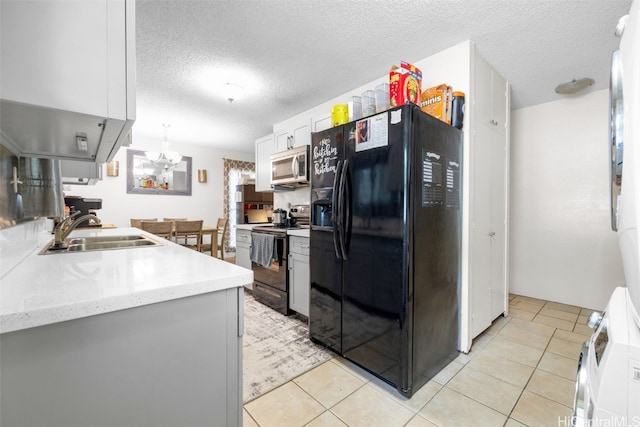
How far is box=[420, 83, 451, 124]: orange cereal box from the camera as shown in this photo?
6.44 feet

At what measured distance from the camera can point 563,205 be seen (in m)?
3.14

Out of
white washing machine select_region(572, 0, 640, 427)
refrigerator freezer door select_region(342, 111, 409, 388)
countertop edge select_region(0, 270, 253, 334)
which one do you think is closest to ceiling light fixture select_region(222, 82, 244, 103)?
refrigerator freezer door select_region(342, 111, 409, 388)

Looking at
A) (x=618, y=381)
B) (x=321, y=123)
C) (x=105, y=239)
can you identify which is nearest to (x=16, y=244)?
(x=105, y=239)

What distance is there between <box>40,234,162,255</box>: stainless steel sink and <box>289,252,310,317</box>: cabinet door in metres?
1.30

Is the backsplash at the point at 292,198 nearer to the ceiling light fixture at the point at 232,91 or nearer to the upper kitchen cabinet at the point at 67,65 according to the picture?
the ceiling light fixture at the point at 232,91

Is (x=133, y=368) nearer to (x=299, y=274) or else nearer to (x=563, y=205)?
(x=299, y=274)

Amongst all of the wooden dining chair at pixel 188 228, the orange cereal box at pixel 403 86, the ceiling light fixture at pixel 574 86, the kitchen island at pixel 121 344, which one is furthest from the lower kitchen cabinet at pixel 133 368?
the wooden dining chair at pixel 188 228

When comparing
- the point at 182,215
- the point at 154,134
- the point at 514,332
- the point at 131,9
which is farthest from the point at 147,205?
the point at 514,332

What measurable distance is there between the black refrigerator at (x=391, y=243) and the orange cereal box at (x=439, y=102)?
0.16 m

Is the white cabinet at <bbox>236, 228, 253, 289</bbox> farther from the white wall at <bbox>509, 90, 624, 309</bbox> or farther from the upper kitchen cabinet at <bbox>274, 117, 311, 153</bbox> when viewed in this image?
the white wall at <bbox>509, 90, 624, 309</bbox>

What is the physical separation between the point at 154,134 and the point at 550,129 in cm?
610

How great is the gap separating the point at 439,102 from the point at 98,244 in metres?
2.60

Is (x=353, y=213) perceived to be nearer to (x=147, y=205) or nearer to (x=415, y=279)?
(x=415, y=279)

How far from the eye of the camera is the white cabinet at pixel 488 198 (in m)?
2.19
